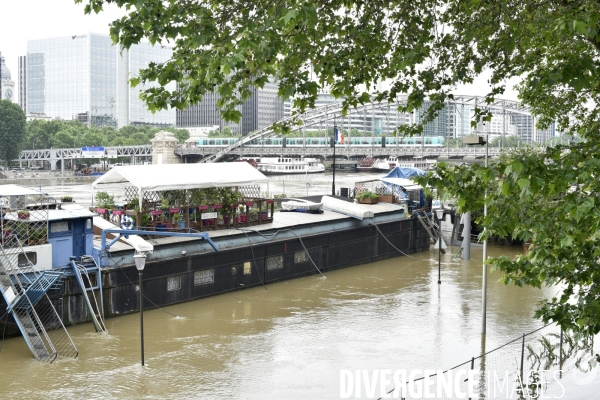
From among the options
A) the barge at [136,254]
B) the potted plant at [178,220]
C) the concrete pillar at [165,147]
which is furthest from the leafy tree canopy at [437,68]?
the concrete pillar at [165,147]

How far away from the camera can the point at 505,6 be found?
38.0ft

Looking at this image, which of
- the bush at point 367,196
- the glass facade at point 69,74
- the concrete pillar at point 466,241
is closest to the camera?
the concrete pillar at point 466,241

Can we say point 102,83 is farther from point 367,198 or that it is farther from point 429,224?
point 429,224

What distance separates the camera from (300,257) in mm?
29594

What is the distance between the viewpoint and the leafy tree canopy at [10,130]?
108562 mm

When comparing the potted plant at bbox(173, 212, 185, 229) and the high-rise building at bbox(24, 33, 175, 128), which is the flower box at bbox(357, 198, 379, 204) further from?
the high-rise building at bbox(24, 33, 175, 128)

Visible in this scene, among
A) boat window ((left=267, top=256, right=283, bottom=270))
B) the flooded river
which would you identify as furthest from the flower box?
boat window ((left=267, top=256, right=283, bottom=270))

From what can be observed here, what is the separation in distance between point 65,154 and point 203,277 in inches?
3846

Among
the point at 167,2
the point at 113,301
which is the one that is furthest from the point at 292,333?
the point at 167,2

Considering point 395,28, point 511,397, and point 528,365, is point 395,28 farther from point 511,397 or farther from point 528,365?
point 528,365

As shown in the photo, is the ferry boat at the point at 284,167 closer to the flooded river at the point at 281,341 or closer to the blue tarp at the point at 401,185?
the blue tarp at the point at 401,185

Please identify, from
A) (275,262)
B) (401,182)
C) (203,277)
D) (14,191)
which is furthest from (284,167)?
(14,191)

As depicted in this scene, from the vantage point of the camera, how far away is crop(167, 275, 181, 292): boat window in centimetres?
2423

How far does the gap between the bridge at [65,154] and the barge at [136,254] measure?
8290 cm
